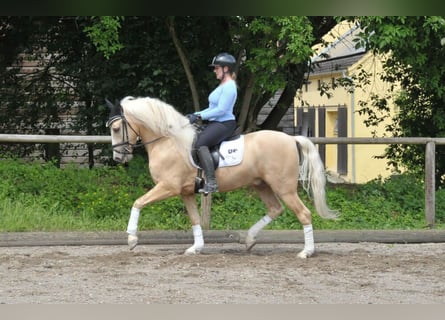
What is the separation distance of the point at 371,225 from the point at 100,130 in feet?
19.3

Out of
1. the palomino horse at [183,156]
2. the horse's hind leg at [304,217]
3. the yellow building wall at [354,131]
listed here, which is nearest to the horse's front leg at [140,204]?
the palomino horse at [183,156]

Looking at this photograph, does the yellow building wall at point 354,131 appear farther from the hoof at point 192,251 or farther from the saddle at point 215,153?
the hoof at point 192,251

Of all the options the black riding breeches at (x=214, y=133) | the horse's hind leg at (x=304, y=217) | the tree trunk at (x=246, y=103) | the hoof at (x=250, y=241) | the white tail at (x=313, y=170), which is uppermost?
the tree trunk at (x=246, y=103)

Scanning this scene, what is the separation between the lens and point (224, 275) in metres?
7.07

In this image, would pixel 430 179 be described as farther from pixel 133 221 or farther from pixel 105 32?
pixel 105 32

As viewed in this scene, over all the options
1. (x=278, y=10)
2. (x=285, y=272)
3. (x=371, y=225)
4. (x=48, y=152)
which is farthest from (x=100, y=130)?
(x=278, y=10)

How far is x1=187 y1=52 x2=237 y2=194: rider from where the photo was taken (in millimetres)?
7988

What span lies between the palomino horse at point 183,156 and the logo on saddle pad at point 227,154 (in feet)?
0.15

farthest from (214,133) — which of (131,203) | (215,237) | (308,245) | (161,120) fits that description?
(131,203)

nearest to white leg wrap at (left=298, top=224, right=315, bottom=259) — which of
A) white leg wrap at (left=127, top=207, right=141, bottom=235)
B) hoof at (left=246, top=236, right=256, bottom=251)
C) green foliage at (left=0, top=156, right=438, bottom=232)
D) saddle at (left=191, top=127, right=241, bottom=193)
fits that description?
hoof at (left=246, top=236, right=256, bottom=251)

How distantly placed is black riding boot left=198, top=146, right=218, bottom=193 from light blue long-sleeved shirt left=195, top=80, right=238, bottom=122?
0.36m

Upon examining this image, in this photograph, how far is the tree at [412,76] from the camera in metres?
10.3

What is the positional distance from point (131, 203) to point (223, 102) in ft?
11.6

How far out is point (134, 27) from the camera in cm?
1340
